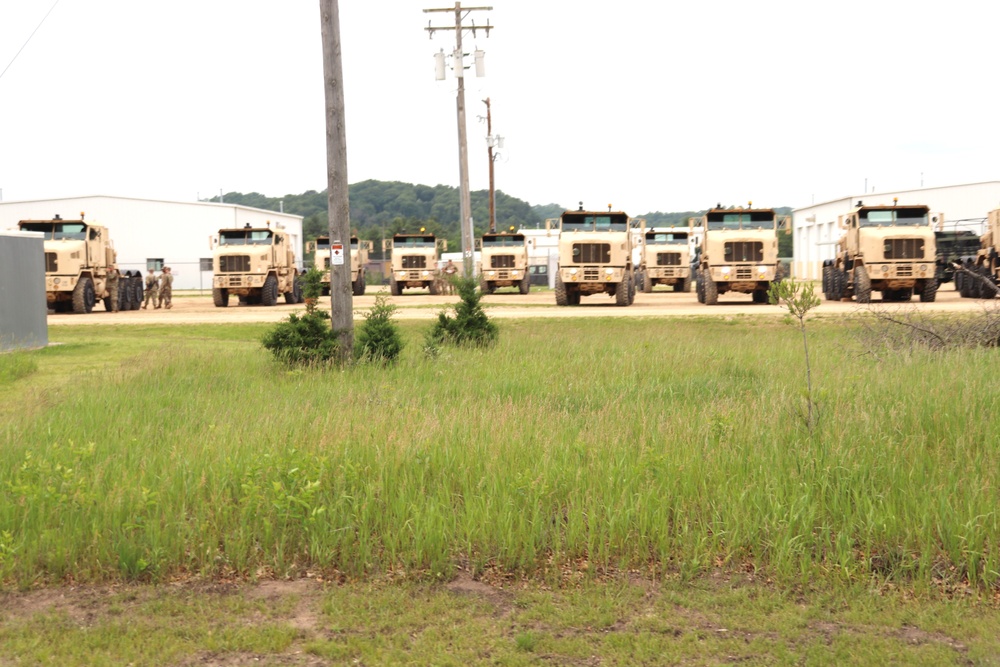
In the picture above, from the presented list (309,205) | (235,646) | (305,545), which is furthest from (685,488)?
(309,205)

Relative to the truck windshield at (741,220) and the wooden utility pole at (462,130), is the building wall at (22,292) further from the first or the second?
the truck windshield at (741,220)

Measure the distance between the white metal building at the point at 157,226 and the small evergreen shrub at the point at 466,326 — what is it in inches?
2156

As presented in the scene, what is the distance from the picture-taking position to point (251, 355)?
16.9 metres

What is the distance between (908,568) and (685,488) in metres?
1.47

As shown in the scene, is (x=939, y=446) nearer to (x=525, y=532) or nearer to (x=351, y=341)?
(x=525, y=532)

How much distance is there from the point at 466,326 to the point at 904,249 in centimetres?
1703

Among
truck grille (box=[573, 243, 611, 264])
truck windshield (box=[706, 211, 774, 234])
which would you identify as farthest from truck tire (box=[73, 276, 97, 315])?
truck windshield (box=[706, 211, 774, 234])

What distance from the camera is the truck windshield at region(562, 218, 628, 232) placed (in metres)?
34.0

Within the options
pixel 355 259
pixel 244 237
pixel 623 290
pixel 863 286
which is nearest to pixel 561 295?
pixel 623 290

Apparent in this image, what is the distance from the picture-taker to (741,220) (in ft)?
110

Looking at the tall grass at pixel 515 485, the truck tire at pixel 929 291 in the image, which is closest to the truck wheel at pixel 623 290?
the truck tire at pixel 929 291

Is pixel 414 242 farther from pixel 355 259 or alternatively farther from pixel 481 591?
pixel 481 591

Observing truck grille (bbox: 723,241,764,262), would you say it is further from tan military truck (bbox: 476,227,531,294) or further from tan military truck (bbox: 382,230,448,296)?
tan military truck (bbox: 382,230,448,296)

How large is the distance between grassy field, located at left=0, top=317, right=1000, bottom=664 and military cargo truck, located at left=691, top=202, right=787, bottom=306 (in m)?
21.8
